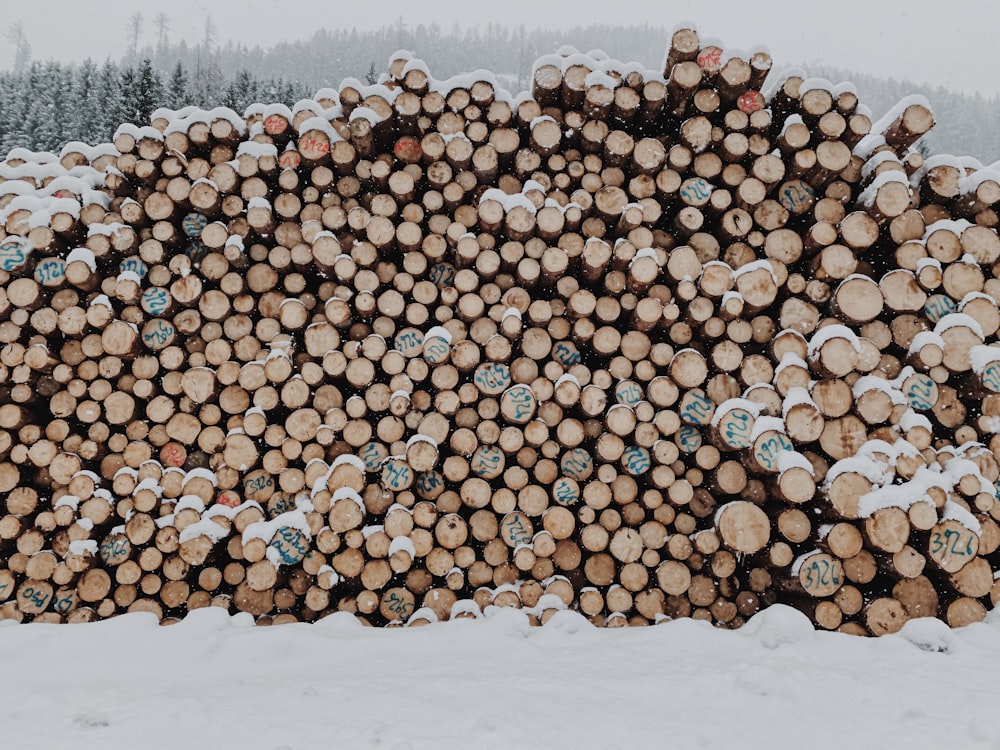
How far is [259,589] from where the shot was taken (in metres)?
3.15

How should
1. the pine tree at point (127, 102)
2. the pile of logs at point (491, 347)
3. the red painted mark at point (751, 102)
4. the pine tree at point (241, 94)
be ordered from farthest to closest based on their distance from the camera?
the pine tree at point (241, 94)
the pine tree at point (127, 102)
the red painted mark at point (751, 102)
the pile of logs at point (491, 347)

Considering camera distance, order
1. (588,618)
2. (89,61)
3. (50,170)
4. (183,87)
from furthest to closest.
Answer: (89,61), (183,87), (50,170), (588,618)

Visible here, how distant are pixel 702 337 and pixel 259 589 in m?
2.99

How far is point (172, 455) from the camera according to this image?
133 inches

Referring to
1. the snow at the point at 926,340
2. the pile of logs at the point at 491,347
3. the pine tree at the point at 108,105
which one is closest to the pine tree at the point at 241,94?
the pine tree at the point at 108,105

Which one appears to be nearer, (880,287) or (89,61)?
(880,287)

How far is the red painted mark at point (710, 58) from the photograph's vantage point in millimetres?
3396

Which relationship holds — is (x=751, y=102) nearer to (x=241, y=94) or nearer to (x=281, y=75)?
(x=241, y=94)

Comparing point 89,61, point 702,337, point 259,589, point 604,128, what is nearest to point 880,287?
point 702,337

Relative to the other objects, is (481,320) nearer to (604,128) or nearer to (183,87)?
(604,128)

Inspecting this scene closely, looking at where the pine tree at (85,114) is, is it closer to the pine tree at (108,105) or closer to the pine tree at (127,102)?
the pine tree at (108,105)

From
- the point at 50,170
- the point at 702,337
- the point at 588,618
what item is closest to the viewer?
the point at 588,618

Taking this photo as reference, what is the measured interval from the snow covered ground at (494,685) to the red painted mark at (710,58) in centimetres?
317

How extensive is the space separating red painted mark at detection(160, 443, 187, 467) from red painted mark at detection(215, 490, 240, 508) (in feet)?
1.13
